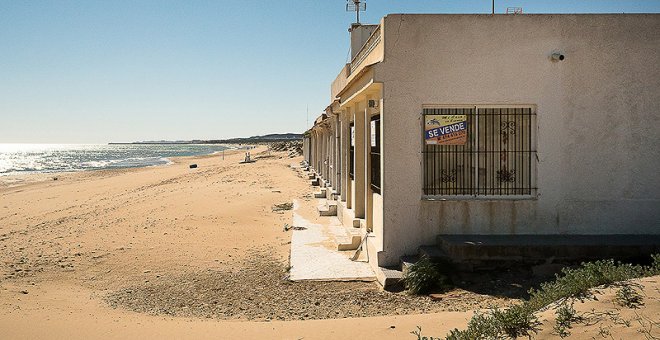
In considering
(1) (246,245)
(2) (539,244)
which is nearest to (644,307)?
(2) (539,244)

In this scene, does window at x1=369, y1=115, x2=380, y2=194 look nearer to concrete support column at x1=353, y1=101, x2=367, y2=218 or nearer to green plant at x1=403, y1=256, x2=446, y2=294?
concrete support column at x1=353, y1=101, x2=367, y2=218

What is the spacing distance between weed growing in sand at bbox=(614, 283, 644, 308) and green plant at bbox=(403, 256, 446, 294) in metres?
2.96

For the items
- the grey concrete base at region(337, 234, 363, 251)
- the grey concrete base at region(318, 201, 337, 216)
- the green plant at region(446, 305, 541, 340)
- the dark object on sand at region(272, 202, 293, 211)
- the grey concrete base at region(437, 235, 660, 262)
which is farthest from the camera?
the dark object on sand at region(272, 202, 293, 211)

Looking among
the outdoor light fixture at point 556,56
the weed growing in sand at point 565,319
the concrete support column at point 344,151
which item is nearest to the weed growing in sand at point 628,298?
the weed growing in sand at point 565,319

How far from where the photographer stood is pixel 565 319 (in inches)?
177

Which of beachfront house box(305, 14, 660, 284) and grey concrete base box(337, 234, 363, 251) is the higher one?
beachfront house box(305, 14, 660, 284)

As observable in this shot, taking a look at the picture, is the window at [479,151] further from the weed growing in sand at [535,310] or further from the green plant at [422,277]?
the weed growing in sand at [535,310]

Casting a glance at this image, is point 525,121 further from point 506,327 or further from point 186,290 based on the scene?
point 186,290

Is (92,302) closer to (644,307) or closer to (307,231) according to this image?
(307,231)

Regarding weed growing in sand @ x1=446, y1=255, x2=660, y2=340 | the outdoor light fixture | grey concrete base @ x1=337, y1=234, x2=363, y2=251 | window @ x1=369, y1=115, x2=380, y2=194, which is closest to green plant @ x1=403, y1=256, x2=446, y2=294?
weed growing in sand @ x1=446, y1=255, x2=660, y2=340

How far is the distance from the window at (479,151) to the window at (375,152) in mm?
1096

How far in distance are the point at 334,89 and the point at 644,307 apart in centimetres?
1413

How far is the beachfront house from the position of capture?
333 inches

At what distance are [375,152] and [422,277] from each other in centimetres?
293
